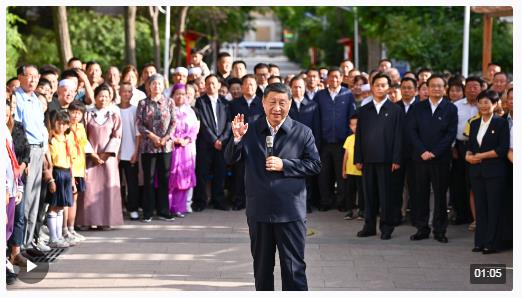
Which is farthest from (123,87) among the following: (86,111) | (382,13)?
(382,13)

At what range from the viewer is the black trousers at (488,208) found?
32.3 feet

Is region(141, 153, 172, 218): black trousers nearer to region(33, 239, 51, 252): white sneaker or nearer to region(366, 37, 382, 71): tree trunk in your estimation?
region(33, 239, 51, 252): white sneaker

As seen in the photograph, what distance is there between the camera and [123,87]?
12.2m

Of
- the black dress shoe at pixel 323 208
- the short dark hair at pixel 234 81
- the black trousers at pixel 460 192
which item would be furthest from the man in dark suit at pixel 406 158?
the short dark hair at pixel 234 81

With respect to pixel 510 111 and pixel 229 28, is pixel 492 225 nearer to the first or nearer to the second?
pixel 510 111

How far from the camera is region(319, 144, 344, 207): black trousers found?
13125mm

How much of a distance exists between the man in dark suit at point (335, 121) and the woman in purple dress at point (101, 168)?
3078mm

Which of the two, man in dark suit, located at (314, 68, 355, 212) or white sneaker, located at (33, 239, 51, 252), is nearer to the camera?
white sneaker, located at (33, 239, 51, 252)

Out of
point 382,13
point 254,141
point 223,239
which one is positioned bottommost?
point 223,239

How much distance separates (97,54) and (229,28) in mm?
8958

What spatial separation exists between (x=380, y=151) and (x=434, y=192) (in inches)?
31.2

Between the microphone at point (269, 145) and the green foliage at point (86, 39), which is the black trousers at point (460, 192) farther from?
the green foliage at point (86, 39)

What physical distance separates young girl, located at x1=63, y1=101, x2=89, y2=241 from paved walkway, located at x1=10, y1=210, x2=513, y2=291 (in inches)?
11.2
